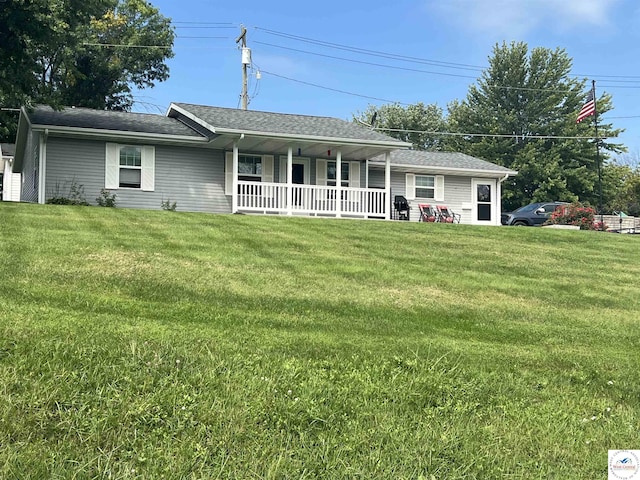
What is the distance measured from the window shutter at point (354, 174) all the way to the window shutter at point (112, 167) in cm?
778

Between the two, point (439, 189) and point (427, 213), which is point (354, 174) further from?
point (439, 189)

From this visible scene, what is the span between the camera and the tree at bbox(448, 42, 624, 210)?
137ft

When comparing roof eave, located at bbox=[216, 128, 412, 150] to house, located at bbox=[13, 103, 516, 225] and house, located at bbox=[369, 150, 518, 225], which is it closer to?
house, located at bbox=[13, 103, 516, 225]

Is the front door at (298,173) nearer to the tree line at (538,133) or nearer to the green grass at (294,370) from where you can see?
the green grass at (294,370)

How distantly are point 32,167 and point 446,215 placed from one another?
14.3 meters

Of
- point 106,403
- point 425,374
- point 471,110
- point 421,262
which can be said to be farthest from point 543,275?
Answer: point 471,110

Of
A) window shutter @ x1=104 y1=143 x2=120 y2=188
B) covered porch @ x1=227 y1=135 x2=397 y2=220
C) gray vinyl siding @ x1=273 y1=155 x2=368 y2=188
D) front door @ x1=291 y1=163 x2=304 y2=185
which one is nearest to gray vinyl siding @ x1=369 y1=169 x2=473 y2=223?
gray vinyl siding @ x1=273 y1=155 x2=368 y2=188

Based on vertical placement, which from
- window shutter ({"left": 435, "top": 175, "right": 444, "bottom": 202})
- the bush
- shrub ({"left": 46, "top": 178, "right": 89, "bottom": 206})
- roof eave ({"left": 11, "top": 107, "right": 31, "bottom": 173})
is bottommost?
the bush

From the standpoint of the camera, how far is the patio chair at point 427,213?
2147 cm

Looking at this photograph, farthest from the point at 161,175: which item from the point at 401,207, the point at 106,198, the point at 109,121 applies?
the point at 401,207

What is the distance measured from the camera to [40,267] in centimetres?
655

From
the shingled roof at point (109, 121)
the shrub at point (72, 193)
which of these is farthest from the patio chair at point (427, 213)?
the shrub at point (72, 193)

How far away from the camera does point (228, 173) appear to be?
18.5m

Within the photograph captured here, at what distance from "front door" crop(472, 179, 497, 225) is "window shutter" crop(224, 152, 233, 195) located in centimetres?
995
